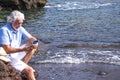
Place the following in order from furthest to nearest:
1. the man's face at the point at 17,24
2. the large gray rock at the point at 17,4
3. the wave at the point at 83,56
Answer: the large gray rock at the point at 17,4
the wave at the point at 83,56
the man's face at the point at 17,24

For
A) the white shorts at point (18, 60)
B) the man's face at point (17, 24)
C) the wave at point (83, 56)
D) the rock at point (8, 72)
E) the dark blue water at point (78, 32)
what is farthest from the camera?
the dark blue water at point (78, 32)

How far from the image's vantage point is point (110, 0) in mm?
39719

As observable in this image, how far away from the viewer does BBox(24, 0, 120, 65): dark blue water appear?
15469mm

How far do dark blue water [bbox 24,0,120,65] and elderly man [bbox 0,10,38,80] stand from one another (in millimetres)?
6283

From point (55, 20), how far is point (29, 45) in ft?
62.1

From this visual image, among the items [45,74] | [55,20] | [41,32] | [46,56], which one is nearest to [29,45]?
[45,74]

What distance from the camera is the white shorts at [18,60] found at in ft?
27.3

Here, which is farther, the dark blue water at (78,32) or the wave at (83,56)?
the dark blue water at (78,32)

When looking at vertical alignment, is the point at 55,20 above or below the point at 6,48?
below

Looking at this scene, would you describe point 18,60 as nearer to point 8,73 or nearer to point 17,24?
point 17,24

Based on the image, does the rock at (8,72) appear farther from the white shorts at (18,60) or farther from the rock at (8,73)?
the white shorts at (18,60)

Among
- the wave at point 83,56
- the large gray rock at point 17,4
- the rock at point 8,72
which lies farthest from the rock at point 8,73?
the large gray rock at point 17,4

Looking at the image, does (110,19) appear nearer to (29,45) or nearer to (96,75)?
(96,75)

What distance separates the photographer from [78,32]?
71.9ft
